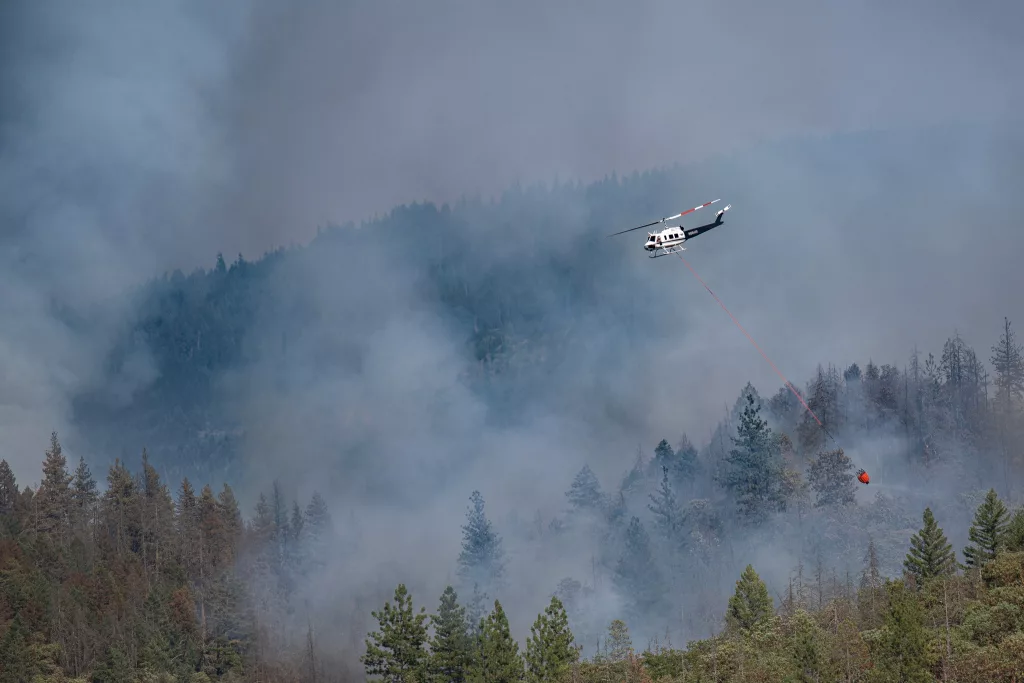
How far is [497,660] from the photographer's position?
11662 cm

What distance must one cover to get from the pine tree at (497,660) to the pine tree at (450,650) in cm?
374

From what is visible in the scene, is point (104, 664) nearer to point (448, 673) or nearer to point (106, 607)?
point (106, 607)

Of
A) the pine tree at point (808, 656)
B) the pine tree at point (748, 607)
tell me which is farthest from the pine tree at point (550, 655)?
the pine tree at point (748, 607)

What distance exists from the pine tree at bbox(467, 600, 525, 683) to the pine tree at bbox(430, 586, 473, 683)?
374 cm

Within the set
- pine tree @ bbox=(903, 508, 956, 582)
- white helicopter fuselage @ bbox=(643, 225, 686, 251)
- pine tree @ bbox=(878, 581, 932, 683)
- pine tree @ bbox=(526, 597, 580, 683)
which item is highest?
white helicopter fuselage @ bbox=(643, 225, 686, 251)

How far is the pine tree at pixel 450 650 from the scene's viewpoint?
4872 inches

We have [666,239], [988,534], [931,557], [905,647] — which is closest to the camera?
[905,647]

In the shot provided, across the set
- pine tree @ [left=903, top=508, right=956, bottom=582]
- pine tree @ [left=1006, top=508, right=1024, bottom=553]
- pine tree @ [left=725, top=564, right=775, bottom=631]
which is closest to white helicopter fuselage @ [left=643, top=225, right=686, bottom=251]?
pine tree @ [left=725, top=564, right=775, bottom=631]

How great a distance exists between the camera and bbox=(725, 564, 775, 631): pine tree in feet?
459

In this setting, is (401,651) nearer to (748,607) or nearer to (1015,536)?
(748,607)

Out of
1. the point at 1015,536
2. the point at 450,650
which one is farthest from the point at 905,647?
the point at 450,650

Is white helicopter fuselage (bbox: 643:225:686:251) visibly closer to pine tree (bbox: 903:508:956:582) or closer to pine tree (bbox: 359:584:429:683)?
pine tree (bbox: 359:584:429:683)

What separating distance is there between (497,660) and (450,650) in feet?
34.5

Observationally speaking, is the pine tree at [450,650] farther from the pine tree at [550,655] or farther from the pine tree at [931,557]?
the pine tree at [931,557]
